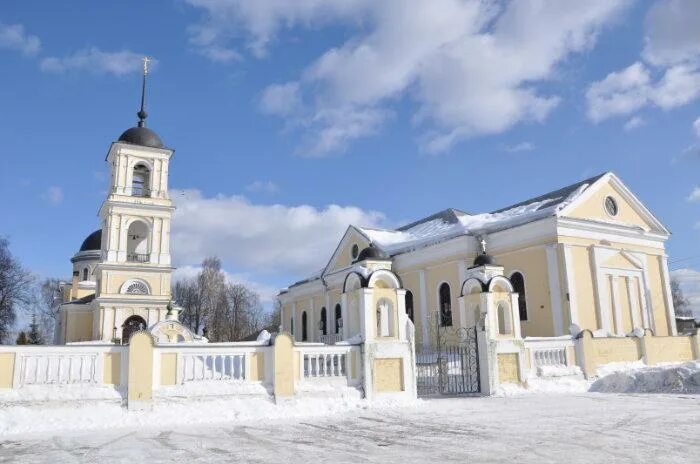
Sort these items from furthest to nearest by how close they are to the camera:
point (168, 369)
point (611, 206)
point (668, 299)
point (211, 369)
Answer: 1. point (668, 299)
2. point (611, 206)
3. point (211, 369)
4. point (168, 369)

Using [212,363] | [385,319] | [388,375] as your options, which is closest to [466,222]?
[385,319]

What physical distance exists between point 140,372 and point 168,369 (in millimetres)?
578

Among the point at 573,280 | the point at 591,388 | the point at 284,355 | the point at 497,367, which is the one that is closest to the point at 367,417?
the point at 284,355

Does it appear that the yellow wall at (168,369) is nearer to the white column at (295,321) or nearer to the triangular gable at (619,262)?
the triangular gable at (619,262)

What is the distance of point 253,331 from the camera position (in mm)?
72625

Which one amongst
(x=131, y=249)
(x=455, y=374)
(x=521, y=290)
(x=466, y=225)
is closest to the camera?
(x=455, y=374)

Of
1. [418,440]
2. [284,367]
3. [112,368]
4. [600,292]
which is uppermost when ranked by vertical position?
[600,292]

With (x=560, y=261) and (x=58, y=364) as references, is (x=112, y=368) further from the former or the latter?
(x=560, y=261)

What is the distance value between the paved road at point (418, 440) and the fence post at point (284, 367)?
1487 millimetres

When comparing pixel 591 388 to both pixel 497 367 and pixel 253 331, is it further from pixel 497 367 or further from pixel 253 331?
pixel 253 331

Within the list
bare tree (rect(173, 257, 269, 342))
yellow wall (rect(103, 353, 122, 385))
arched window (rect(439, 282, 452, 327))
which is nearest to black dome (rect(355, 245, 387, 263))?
yellow wall (rect(103, 353, 122, 385))

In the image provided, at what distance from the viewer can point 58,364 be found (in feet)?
38.4

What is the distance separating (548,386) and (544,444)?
Answer: 9.89m

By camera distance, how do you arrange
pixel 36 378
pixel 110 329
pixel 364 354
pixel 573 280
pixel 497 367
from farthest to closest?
1. pixel 110 329
2. pixel 573 280
3. pixel 497 367
4. pixel 364 354
5. pixel 36 378
